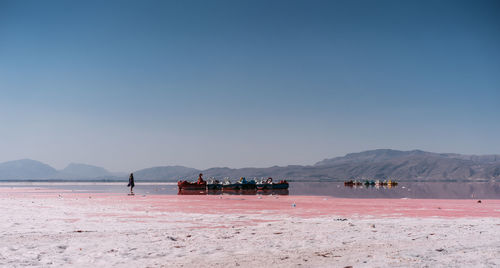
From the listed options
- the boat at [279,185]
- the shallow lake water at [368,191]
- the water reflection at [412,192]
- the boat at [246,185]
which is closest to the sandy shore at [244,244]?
the water reflection at [412,192]

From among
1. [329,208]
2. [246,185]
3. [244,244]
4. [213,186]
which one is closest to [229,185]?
[246,185]

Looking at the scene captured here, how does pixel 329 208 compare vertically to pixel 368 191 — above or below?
above

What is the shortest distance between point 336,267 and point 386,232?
5.02 metres

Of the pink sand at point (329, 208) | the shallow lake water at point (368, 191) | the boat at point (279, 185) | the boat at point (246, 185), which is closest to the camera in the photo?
the pink sand at point (329, 208)

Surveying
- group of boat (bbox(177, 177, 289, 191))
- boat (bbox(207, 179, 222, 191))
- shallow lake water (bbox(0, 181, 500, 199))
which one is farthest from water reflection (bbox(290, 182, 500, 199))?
boat (bbox(207, 179, 222, 191))

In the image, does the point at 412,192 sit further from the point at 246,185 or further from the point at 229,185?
the point at 229,185

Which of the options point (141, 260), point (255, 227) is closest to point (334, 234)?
point (255, 227)

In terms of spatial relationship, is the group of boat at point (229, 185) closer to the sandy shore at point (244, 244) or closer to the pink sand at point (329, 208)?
the pink sand at point (329, 208)

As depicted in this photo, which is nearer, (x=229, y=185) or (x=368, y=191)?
(x=368, y=191)

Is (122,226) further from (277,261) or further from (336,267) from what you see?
(336,267)

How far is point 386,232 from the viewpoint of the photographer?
40.2ft

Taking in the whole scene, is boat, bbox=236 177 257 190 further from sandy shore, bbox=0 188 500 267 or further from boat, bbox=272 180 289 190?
sandy shore, bbox=0 188 500 267

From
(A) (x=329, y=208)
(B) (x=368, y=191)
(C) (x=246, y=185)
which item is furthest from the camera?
(C) (x=246, y=185)

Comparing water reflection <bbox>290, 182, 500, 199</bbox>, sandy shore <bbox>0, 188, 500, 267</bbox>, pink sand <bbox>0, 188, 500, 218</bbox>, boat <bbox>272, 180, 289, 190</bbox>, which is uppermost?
sandy shore <bbox>0, 188, 500, 267</bbox>
